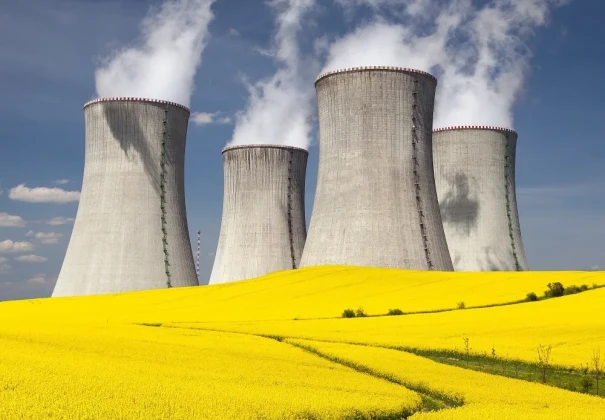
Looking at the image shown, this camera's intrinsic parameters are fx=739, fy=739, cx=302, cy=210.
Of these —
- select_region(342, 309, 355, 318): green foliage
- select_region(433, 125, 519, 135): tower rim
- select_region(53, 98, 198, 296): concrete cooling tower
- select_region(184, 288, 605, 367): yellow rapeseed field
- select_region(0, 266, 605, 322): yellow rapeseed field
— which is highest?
select_region(433, 125, 519, 135): tower rim

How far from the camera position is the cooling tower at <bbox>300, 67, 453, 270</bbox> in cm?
3372

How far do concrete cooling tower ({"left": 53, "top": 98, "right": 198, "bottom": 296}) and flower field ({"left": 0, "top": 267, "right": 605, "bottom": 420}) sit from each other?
275 centimetres

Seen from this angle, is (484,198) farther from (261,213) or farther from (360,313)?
(360,313)

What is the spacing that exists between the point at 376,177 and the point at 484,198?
508 inches

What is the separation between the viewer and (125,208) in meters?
35.2

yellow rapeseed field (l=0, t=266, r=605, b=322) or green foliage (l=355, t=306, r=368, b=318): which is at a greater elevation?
yellow rapeseed field (l=0, t=266, r=605, b=322)

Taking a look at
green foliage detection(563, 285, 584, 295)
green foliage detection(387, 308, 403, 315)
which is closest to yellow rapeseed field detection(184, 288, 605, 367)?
green foliage detection(387, 308, 403, 315)

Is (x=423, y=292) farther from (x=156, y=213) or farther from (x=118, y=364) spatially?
(x=118, y=364)

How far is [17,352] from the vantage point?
11.9 metres

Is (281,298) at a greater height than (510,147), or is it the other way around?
(510,147)

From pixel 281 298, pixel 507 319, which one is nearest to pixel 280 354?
pixel 507 319

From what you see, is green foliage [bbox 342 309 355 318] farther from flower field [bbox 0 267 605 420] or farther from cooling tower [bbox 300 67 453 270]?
cooling tower [bbox 300 67 453 270]

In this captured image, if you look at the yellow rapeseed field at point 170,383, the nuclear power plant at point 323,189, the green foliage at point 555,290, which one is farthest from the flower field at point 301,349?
the nuclear power plant at point 323,189

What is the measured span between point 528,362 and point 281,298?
1568 centimetres
